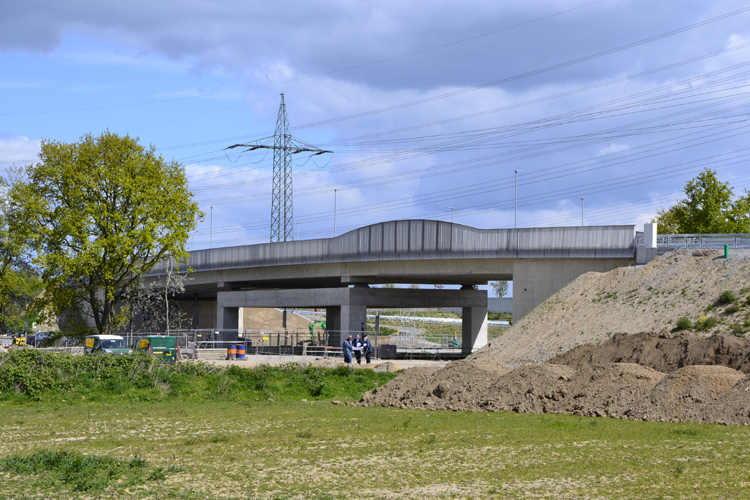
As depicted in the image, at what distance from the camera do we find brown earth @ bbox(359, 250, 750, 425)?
1916 cm

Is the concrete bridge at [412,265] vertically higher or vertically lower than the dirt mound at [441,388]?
higher

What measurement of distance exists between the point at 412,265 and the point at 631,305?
1584 cm

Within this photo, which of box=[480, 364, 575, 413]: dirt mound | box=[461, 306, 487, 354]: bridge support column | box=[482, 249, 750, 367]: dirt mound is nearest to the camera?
box=[480, 364, 575, 413]: dirt mound

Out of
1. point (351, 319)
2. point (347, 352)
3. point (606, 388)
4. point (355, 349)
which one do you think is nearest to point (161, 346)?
point (347, 352)

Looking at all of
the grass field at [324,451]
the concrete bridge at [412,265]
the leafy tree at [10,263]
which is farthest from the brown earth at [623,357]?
the leafy tree at [10,263]

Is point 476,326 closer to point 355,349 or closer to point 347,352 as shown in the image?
point 355,349

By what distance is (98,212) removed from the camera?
132 feet

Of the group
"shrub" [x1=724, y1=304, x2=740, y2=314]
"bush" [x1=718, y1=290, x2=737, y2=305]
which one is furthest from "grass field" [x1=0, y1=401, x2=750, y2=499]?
"bush" [x1=718, y1=290, x2=737, y2=305]

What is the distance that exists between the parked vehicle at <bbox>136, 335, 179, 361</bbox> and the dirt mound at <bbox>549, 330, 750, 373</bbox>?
56.8 feet

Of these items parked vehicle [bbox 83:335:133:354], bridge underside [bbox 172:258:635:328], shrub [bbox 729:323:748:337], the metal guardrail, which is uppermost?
the metal guardrail

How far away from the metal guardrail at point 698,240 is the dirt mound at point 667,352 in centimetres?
1320

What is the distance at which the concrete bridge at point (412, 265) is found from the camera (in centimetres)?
4341

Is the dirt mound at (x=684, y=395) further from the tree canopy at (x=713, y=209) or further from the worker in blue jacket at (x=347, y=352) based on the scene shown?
the tree canopy at (x=713, y=209)

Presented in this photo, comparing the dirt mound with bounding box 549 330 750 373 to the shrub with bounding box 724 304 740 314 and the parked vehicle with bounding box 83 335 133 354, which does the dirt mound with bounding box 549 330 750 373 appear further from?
the parked vehicle with bounding box 83 335 133 354
